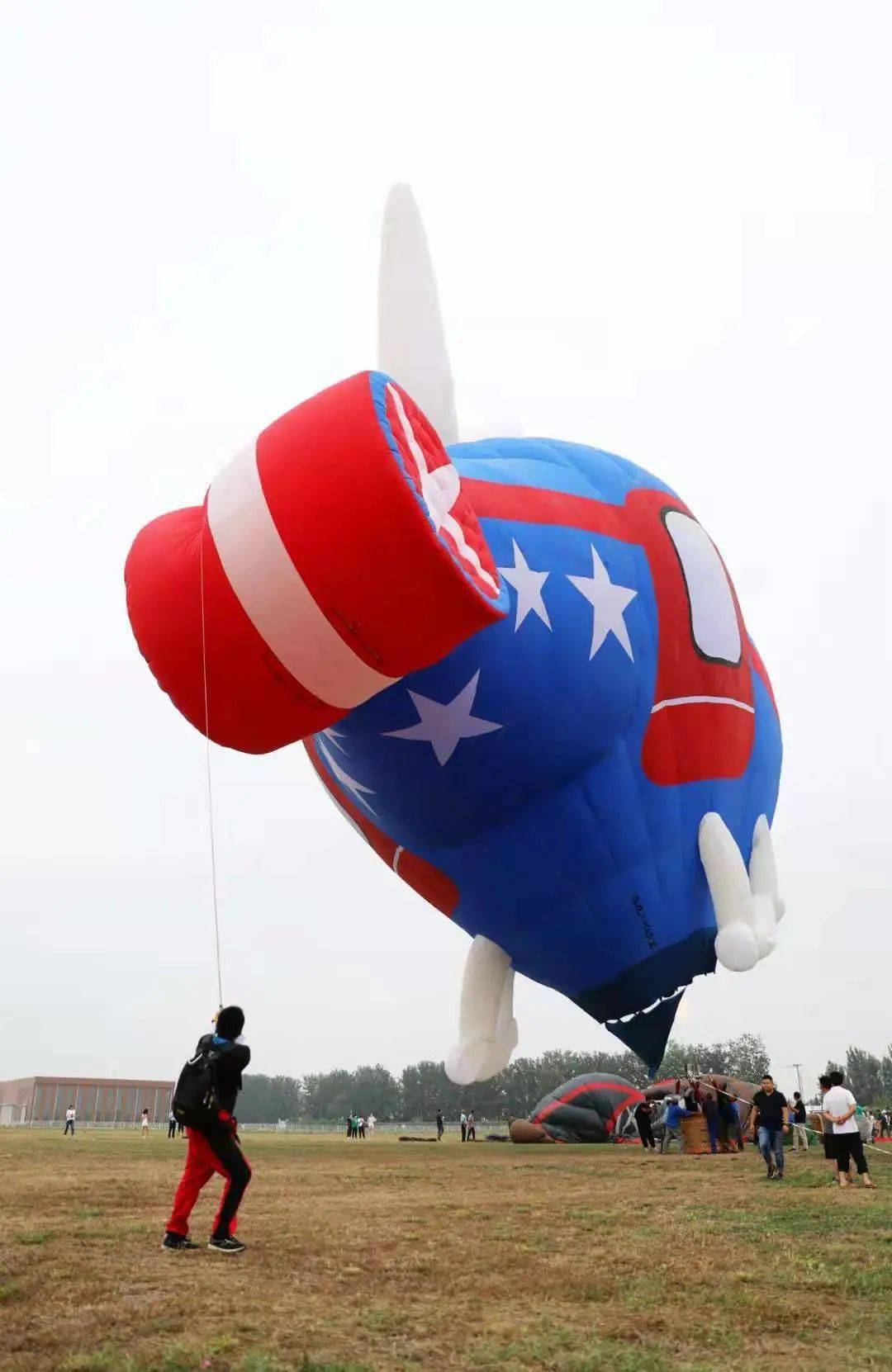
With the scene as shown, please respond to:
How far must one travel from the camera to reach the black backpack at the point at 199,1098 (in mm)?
5320

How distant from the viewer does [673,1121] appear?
16.8 metres

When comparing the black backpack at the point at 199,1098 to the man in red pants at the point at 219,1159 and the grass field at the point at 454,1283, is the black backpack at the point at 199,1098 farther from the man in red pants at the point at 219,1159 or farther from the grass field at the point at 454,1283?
the grass field at the point at 454,1283

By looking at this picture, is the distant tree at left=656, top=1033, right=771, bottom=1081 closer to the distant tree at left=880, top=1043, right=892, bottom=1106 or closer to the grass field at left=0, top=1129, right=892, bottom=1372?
the distant tree at left=880, top=1043, right=892, bottom=1106

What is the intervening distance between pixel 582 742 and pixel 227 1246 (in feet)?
14.5

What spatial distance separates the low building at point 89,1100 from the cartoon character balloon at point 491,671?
6060 centimetres

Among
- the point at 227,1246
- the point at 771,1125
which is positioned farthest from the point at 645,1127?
the point at 227,1246

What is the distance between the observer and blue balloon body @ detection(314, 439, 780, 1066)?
801 centimetres

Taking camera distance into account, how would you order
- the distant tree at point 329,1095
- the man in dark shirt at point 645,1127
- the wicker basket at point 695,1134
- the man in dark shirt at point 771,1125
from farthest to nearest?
the distant tree at point 329,1095, the man in dark shirt at point 645,1127, the wicker basket at point 695,1134, the man in dark shirt at point 771,1125

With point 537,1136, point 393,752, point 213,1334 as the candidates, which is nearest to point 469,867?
point 393,752

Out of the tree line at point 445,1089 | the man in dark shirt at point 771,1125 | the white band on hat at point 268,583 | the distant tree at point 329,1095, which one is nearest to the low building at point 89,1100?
the tree line at point 445,1089

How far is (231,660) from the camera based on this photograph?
5969mm

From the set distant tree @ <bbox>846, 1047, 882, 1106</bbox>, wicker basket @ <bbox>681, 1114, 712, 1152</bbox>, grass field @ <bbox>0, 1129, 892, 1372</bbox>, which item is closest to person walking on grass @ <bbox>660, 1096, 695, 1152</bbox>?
wicker basket @ <bbox>681, 1114, 712, 1152</bbox>

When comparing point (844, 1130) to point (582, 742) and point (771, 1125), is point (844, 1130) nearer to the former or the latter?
point (771, 1125)

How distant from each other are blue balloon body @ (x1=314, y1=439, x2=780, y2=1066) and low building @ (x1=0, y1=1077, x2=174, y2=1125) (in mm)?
60661
